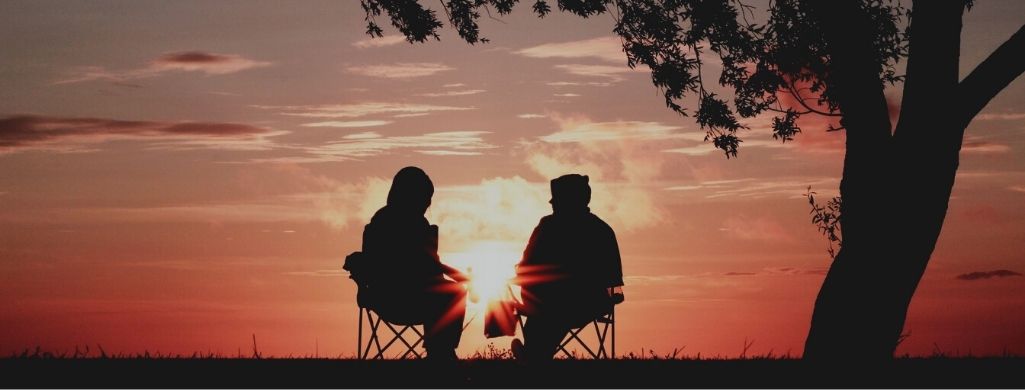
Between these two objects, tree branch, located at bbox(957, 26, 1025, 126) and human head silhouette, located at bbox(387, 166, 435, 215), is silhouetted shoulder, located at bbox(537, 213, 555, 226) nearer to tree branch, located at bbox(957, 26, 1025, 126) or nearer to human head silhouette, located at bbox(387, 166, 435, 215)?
human head silhouette, located at bbox(387, 166, 435, 215)

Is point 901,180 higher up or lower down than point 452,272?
higher up

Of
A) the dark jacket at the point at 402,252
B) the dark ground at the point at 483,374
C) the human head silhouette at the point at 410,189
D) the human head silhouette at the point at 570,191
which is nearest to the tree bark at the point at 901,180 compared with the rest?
the dark ground at the point at 483,374

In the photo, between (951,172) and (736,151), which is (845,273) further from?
(736,151)

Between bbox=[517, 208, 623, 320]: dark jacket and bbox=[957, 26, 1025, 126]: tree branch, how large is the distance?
322cm

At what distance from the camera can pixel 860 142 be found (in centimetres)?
1005

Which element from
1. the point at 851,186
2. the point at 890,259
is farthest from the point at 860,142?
the point at 890,259

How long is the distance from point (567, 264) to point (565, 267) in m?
0.03

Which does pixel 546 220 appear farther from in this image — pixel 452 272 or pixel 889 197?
pixel 889 197

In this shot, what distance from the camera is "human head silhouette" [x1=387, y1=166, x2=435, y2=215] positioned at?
355 inches

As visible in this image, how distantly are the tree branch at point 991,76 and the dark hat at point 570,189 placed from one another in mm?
3311

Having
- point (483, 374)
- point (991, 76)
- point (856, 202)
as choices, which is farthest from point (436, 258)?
point (991, 76)

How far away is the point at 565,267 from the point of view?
9.43 m

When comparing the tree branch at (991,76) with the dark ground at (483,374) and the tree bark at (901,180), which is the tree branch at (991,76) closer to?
the tree bark at (901,180)

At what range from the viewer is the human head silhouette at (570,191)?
9375 millimetres
